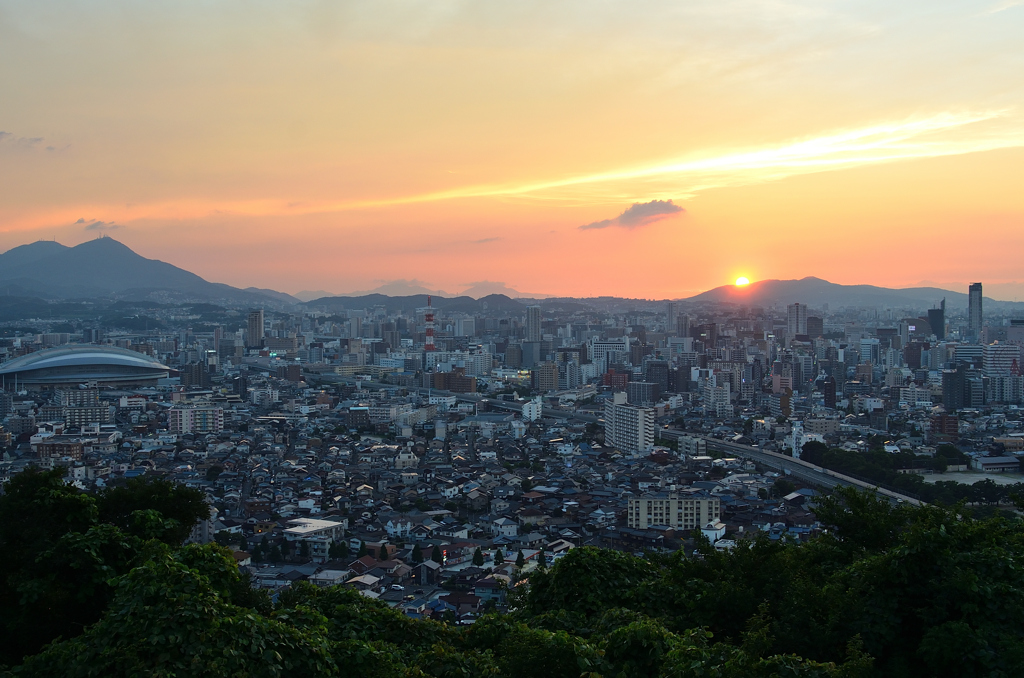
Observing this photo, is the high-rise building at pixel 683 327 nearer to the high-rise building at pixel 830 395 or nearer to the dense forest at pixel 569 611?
the high-rise building at pixel 830 395

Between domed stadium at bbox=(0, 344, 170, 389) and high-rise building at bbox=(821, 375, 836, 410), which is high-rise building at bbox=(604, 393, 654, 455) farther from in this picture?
domed stadium at bbox=(0, 344, 170, 389)

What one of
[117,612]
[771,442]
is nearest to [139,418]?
[771,442]

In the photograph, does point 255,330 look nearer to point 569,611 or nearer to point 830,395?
point 830,395

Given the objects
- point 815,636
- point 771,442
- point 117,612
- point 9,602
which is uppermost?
point 117,612

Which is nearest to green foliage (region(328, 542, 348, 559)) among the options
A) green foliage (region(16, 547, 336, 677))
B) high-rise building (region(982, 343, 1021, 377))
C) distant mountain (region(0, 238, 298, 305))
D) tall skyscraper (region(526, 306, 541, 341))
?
green foliage (region(16, 547, 336, 677))

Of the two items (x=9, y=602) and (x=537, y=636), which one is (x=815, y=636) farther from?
(x=9, y=602)

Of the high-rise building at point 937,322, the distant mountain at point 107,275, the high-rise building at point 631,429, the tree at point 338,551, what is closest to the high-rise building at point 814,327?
the high-rise building at point 937,322
